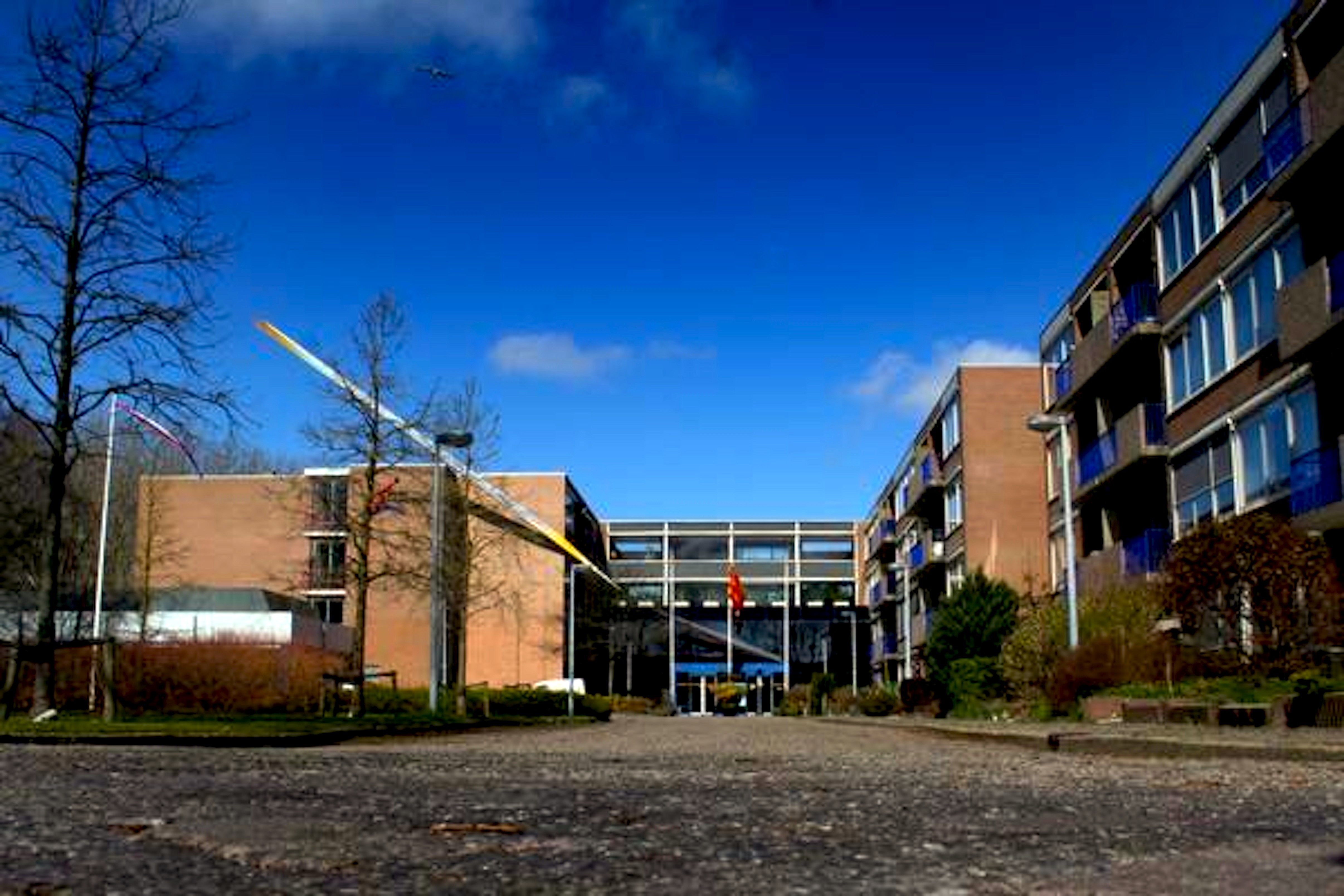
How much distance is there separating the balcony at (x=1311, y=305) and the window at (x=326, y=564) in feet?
105

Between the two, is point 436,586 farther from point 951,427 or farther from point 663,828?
point 951,427

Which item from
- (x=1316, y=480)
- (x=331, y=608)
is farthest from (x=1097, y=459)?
(x=331, y=608)

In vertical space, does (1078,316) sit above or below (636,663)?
above

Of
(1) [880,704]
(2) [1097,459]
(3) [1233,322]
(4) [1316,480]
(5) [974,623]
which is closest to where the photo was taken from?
(4) [1316,480]

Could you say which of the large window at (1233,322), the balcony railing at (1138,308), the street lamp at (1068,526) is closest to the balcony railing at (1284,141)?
the large window at (1233,322)

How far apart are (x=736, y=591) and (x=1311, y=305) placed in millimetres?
64813

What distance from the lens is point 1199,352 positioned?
3222 centimetres

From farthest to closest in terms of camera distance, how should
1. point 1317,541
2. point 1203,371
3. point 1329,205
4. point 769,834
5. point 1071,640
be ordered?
point 1203,371, point 1071,640, point 1329,205, point 1317,541, point 769,834

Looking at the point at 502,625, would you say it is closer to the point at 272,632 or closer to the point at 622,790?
the point at 272,632

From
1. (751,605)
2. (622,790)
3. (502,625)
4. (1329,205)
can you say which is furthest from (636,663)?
(622,790)

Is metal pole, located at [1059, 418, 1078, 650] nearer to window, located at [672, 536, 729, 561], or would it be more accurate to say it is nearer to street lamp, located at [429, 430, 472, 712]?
street lamp, located at [429, 430, 472, 712]

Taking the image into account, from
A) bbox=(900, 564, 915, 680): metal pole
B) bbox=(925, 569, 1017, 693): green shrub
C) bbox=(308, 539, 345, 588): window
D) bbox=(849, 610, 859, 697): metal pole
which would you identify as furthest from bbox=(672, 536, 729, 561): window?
bbox=(925, 569, 1017, 693): green shrub

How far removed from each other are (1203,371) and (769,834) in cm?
2918

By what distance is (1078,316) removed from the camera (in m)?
44.1
